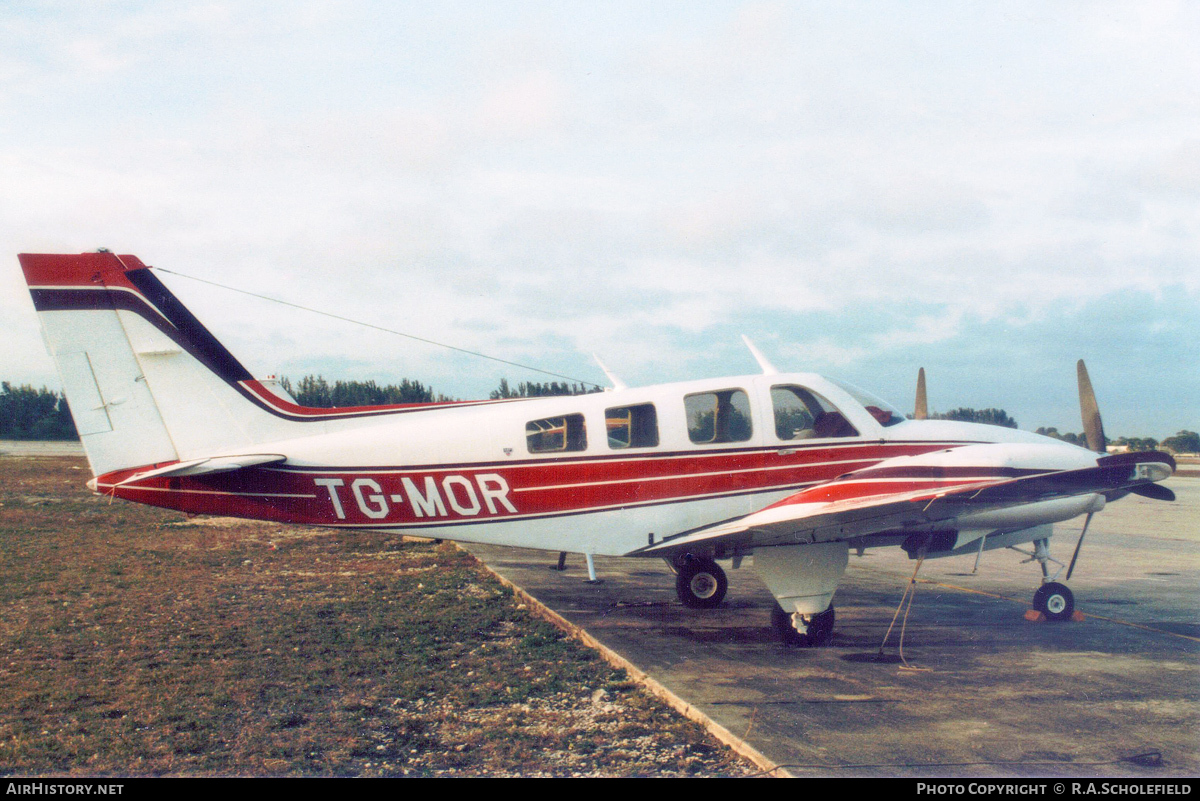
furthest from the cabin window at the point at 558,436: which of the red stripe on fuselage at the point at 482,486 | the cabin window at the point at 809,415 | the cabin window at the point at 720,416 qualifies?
the cabin window at the point at 809,415

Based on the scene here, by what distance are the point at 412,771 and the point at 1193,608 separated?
10.5 metres

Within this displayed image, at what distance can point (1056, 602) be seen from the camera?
908 centimetres

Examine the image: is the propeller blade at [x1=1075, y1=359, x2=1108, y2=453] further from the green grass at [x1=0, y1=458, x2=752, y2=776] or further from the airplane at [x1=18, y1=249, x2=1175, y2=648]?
the green grass at [x1=0, y1=458, x2=752, y2=776]

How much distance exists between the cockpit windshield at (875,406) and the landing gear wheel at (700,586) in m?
2.90

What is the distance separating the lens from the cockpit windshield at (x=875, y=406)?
8.69 m

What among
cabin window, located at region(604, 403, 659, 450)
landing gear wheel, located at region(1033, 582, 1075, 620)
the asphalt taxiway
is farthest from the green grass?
landing gear wheel, located at region(1033, 582, 1075, 620)

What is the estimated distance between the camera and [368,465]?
26.0 ft

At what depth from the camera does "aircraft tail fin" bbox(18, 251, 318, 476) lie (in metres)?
7.70

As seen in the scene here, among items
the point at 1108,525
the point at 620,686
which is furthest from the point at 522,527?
the point at 1108,525

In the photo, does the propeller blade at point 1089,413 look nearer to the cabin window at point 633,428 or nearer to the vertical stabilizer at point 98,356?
the cabin window at point 633,428

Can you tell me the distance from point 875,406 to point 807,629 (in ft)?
8.74

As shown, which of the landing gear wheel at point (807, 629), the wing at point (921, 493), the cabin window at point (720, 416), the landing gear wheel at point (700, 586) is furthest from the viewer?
the landing gear wheel at point (700, 586)
